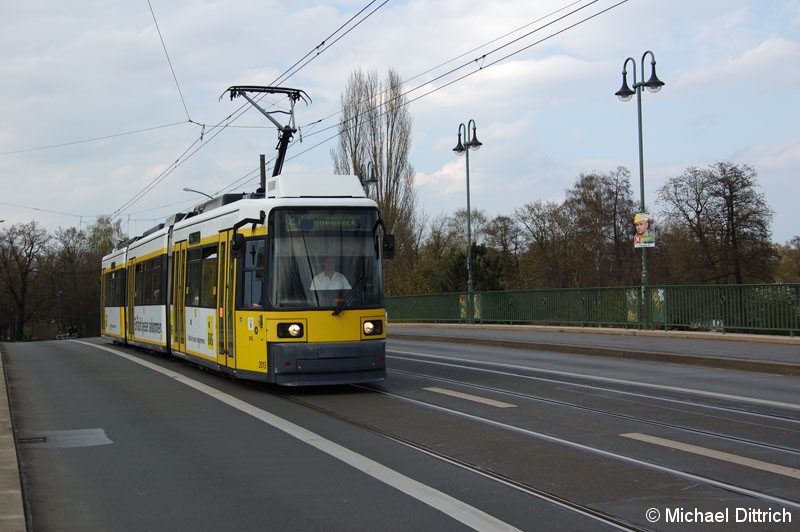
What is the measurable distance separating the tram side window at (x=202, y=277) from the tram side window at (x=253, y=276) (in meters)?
1.67

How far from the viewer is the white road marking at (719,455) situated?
6.87m

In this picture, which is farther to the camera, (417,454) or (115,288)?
(115,288)

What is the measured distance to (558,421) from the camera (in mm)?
9586

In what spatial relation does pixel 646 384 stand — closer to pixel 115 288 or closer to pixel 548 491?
pixel 548 491

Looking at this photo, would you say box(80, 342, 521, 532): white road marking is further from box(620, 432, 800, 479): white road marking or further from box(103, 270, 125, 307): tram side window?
box(103, 270, 125, 307): tram side window

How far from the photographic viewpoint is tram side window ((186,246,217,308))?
1438cm

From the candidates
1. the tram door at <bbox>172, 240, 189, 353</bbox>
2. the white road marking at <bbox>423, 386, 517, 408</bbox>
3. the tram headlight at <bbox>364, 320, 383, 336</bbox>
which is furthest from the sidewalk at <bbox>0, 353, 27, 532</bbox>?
the tram door at <bbox>172, 240, 189, 353</bbox>

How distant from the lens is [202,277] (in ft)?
49.9

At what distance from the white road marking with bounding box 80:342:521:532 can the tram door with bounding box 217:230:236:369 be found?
1.51m

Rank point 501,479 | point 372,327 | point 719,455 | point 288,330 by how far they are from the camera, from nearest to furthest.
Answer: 1. point 501,479
2. point 719,455
3. point 288,330
4. point 372,327

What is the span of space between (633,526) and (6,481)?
4840 mm

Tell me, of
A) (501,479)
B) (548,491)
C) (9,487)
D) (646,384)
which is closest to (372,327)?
(646,384)

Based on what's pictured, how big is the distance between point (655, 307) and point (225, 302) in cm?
1610

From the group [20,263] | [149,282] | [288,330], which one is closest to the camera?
[288,330]
